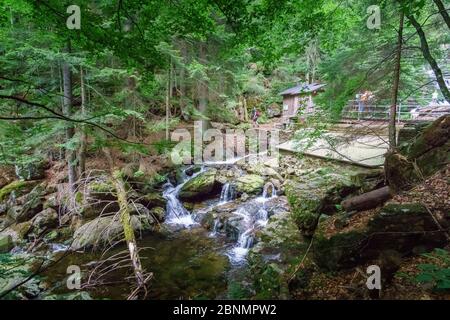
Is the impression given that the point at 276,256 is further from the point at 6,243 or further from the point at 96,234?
the point at 6,243

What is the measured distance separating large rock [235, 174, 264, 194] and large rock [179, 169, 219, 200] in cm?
127

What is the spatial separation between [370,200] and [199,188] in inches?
330

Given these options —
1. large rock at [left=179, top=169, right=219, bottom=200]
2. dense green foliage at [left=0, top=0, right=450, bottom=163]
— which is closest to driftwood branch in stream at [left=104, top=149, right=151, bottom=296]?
dense green foliage at [left=0, top=0, right=450, bottom=163]

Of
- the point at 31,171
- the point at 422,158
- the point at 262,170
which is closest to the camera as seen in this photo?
the point at 422,158

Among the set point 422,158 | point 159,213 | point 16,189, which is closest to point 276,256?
point 422,158


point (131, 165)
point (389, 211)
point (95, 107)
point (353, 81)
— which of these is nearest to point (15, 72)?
point (95, 107)

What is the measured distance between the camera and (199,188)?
43.2 feet

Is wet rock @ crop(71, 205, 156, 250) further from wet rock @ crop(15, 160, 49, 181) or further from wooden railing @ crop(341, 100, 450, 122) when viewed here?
wooden railing @ crop(341, 100, 450, 122)

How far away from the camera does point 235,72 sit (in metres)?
16.6

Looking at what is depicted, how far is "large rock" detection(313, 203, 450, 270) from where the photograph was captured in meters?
4.71

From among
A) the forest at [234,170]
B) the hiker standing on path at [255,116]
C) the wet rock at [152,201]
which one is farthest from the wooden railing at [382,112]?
the hiker standing on path at [255,116]

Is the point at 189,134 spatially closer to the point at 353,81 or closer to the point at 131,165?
the point at 131,165

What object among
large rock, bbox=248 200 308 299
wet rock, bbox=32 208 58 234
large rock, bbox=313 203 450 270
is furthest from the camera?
wet rock, bbox=32 208 58 234

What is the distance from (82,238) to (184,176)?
6219 millimetres
